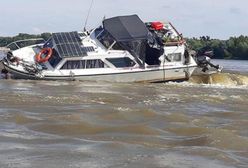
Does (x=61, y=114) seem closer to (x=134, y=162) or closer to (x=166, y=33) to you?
(x=134, y=162)

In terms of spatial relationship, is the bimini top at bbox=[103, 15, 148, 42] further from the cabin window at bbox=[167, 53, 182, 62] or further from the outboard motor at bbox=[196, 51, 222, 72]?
the outboard motor at bbox=[196, 51, 222, 72]

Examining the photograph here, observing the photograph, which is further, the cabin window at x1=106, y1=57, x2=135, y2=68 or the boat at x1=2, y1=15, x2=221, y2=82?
the cabin window at x1=106, y1=57, x2=135, y2=68

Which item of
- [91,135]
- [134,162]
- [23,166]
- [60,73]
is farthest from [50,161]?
[60,73]

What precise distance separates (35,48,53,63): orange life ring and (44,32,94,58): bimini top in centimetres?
32

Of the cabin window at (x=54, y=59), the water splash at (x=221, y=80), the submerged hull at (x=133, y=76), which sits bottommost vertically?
the water splash at (x=221, y=80)

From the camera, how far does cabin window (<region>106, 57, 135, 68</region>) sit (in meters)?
22.8

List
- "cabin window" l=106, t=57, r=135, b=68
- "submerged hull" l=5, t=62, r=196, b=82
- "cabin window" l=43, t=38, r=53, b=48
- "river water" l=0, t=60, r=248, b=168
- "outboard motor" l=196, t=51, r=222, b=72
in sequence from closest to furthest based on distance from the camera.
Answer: "river water" l=0, t=60, r=248, b=168
"submerged hull" l=5, t=62, r=196, b=82
"cabin window" l=106, t=57, r=135, b=68
"cabin window" l=43, t=38, r=53, b=48
"outboard motor" l=196, t=51, r=222, b=72

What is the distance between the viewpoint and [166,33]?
973 inches

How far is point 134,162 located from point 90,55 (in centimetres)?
1524

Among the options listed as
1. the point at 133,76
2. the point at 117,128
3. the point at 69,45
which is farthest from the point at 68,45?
the point at 117,128

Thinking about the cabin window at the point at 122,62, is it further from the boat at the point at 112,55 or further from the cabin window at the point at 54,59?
the cabin window at the point at 54,59

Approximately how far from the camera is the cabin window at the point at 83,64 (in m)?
22.2

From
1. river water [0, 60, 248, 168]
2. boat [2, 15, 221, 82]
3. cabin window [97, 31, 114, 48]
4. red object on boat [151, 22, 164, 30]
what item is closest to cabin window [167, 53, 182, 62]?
boat [2, 15, 221, 82]

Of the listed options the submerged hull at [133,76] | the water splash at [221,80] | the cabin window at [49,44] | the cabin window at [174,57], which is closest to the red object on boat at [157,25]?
the cabin window at [174,57]
